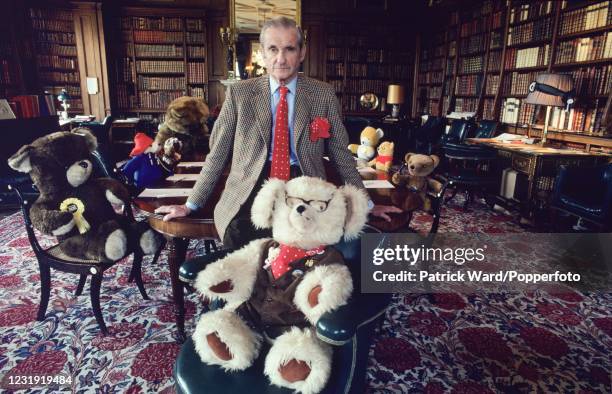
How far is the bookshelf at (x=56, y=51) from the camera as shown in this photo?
6.55 m

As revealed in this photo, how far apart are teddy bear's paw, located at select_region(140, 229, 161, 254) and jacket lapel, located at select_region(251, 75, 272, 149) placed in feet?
3.31

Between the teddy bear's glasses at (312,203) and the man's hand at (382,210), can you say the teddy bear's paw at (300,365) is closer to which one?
the teddy bear's glasses at (312,203)

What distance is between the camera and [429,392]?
159cm

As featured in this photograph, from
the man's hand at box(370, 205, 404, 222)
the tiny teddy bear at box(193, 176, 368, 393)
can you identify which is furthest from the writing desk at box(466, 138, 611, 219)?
the tiny teddy bear at box(193, 176, 368, 393)

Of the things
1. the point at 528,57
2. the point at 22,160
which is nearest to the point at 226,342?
the point at 22,160

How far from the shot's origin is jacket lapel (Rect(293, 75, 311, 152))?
4.75ft

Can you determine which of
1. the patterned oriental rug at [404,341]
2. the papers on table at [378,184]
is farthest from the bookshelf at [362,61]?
the patterned oriental rug at [404,341]

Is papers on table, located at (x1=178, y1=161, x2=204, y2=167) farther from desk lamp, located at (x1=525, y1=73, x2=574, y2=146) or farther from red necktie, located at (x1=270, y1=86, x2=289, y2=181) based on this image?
desk lamp, located at (x1=525, y1=73, x2=574, y2=146)

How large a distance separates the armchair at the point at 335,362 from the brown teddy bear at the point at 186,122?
8.00 feet

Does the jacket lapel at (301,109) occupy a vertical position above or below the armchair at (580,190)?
above

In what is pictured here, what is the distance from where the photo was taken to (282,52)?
136 cm

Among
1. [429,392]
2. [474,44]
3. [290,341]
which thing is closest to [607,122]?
[474,44]

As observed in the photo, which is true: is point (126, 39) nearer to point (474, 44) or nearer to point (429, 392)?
point (474, 44)

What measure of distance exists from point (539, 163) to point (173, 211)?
10.8 ft
